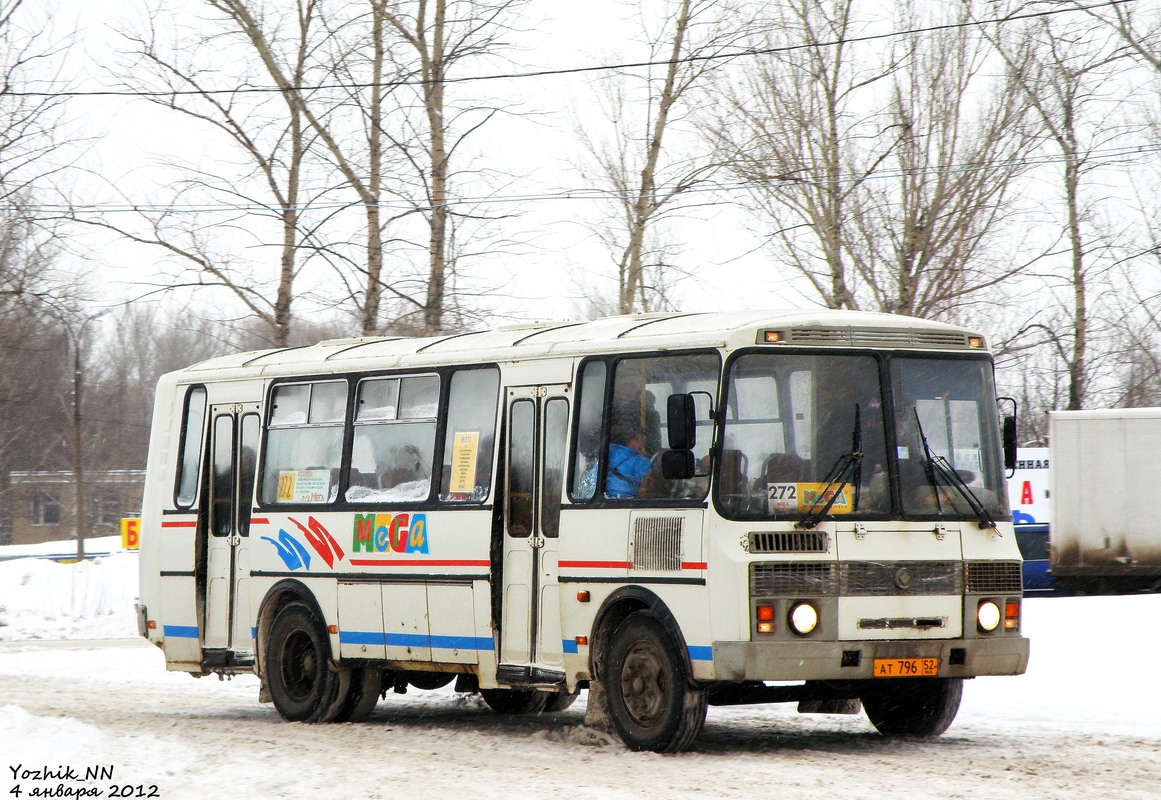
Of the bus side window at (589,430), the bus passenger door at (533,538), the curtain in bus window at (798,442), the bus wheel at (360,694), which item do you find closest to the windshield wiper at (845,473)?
the curtain in bus window at (798,442)

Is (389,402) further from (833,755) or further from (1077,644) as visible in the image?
(1077,644)

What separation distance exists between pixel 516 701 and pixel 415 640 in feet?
6.21

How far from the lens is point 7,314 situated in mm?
27016

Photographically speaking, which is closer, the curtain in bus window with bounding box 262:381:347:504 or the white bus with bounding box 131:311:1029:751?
the white bus with bounding box 131:311:1029:751

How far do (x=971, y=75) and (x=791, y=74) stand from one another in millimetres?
3107

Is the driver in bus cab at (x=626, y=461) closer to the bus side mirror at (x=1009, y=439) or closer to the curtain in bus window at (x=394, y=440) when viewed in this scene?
the curtain in bus window at (x=394, y=440)

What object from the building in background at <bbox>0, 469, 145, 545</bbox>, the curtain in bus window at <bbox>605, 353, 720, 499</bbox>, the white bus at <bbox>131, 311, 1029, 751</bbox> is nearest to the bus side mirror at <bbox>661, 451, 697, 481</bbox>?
the white bus at <bbox>131, 311, 1029, 751</bbox>

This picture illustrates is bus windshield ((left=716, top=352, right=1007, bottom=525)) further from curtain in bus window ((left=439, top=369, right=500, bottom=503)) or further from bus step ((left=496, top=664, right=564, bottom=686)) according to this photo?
curtain in bus window ((left=439, top=369, right=500, bottom=503))

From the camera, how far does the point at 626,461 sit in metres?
10.9

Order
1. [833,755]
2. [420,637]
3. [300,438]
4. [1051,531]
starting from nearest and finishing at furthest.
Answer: [833,755] → [420,637] → [300,438] → [1051,531]

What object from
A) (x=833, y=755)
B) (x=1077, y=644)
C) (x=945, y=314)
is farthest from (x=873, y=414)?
(x=945, y=314)

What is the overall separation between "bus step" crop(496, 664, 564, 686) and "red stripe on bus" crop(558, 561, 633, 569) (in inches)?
30.5

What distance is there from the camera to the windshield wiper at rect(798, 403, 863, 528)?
1006cm

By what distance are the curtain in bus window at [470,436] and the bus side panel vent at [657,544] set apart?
1735mm
